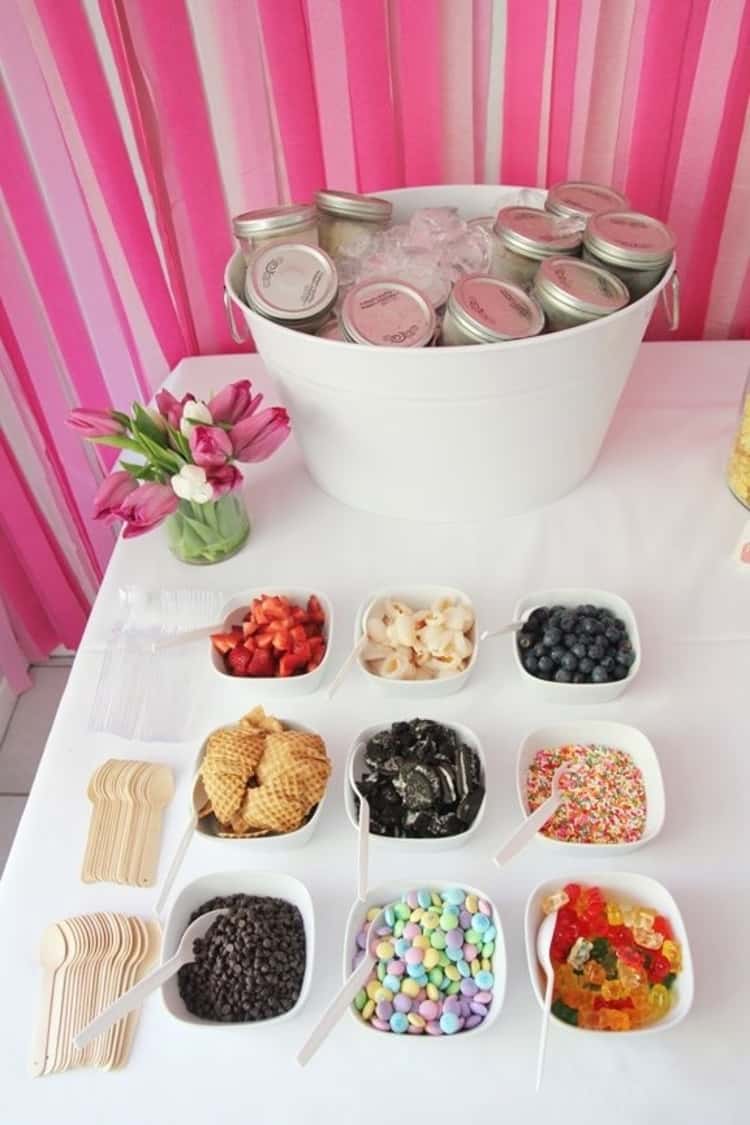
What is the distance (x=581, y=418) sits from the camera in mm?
929

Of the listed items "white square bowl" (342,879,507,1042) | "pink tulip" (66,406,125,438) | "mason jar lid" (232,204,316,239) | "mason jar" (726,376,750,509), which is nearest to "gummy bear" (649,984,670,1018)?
"white square bowl" (342,879,507,1042)

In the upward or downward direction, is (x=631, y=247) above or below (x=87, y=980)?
above

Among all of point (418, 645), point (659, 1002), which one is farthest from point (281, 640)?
point (659, 1002)

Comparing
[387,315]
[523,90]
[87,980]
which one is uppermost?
[523,90]

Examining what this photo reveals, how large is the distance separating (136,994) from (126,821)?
0.18 meters

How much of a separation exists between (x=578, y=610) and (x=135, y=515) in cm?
45

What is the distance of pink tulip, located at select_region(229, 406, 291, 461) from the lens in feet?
2.95

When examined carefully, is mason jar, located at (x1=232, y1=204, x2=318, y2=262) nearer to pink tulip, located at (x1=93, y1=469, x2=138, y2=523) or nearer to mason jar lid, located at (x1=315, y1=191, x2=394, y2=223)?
mason jar lid, located at (x1=315, y1=191, x2=394, y2=223)

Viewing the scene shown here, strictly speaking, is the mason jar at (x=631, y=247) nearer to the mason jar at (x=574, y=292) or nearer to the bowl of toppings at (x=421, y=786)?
the mason jar at (x=574, y=292)

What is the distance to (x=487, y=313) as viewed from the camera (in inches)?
33.2

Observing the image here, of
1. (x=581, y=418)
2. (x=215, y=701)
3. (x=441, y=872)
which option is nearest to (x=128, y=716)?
(x=215, y=701)

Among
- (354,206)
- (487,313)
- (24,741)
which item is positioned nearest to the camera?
(487,313)

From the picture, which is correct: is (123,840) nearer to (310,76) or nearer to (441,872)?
(441,872)

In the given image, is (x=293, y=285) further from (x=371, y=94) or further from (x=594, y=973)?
(x=594, y=973)
